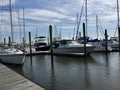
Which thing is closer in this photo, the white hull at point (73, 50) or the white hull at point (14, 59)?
the white hull at point (14, 59)

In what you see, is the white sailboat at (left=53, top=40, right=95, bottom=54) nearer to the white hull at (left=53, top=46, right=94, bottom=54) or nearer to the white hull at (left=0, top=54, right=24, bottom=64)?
the white hull at (left=53, top=46, right=94, bottom=54)

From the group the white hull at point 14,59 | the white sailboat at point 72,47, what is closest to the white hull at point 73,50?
the white sailboat at point 72,47

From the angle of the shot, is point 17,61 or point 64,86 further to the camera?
point 17,61

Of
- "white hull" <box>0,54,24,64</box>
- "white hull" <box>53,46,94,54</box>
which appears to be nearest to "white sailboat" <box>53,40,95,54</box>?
"white hull" <box>53,46,94,54</box>

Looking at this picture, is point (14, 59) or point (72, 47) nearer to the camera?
point (14, 59)

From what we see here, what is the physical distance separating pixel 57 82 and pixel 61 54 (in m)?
22.4

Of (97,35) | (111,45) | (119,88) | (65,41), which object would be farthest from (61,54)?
(119,88)

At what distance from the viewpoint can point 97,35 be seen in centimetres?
5134

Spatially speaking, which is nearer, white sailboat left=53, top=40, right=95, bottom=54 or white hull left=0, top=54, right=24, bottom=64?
white hull left=0, top=54, right=24, bottom=64

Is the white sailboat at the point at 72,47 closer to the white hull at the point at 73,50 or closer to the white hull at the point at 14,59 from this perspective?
the white hull at the point at 73,50

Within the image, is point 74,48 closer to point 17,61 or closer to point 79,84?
point 17,61

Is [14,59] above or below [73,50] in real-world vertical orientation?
below

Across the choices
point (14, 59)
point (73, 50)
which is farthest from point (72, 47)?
point (14, 59)

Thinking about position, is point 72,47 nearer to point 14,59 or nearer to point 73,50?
point 73,50
